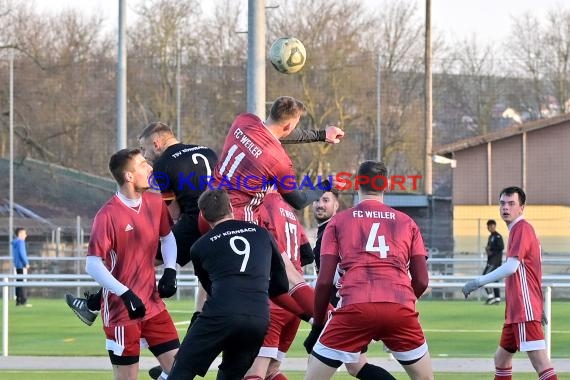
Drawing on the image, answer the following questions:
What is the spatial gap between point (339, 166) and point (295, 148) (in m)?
2.36

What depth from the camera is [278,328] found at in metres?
9.96

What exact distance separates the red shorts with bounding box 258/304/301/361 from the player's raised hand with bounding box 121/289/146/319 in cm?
115

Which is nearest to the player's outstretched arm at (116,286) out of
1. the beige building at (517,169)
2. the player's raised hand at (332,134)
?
the player's raised hand at (332,134)

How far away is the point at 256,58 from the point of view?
12.7 m

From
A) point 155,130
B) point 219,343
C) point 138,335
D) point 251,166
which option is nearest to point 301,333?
point 155,130

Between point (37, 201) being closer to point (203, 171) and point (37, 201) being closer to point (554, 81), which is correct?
point (554, 81)

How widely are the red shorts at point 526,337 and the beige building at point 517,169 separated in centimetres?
2406

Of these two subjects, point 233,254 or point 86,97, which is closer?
point 233,254

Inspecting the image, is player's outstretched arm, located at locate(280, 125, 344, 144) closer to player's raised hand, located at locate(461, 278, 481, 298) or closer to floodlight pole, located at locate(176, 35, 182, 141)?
player's raised hand, located at locate(461, 278, 481, 298)

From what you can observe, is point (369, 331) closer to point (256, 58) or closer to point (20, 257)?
point (256, 58)

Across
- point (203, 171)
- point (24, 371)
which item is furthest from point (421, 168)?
point (203, 171)

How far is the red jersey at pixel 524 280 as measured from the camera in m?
11.1

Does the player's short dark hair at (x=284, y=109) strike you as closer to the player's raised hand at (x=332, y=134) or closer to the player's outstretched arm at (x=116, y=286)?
the player's raised hand at (x=332, y=134)

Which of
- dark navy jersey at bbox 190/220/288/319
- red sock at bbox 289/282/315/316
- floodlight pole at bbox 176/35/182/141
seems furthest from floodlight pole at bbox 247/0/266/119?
floodlight pole at bbox 176/35/182/141
